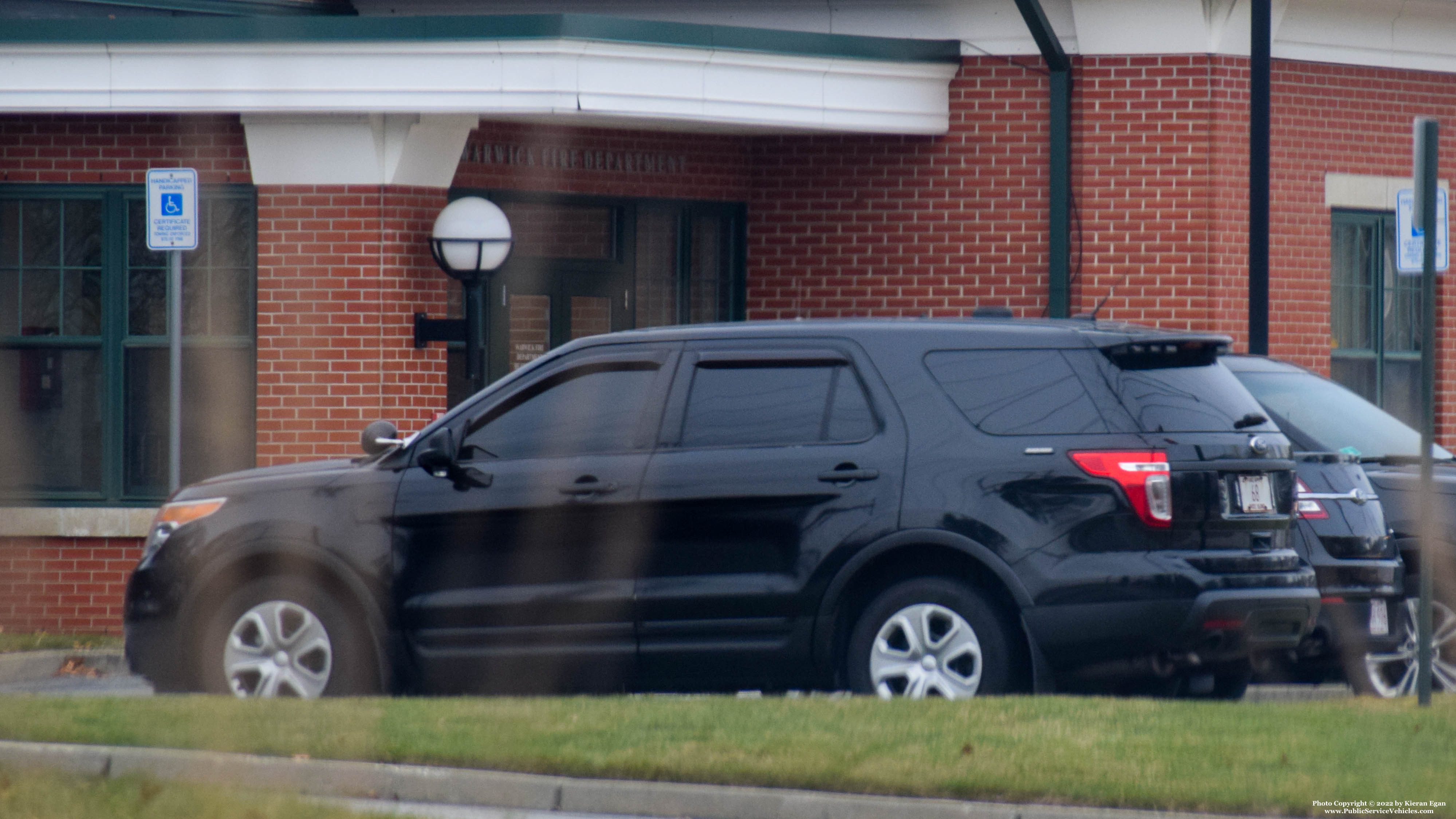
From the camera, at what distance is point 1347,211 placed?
16094mm

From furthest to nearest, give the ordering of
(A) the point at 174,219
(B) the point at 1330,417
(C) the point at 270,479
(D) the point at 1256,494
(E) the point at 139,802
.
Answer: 1. (A) the point at 174,219
2. (B) the point at 1330,417
3. (C) the point at 270,479
4. (D) the point at 1256,494
5. (E) the point at 139,802

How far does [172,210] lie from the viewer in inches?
467

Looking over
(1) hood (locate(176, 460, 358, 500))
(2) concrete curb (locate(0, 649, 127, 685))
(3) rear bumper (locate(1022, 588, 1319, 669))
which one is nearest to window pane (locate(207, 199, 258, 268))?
(2) concrete curb (locate(0, 649, 127, 685))

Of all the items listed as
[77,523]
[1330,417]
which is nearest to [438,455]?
[1330,417]

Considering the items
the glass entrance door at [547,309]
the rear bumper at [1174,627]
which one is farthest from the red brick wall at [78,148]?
the rear bumper at [1174,627]

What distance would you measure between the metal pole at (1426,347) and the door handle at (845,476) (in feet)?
7.74

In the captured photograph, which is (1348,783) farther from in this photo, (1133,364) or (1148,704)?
(1133,364)

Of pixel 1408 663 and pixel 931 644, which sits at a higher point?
pixel 931 644

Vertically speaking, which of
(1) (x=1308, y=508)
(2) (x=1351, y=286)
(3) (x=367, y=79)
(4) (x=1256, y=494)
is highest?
(3) (x=367, y=79)

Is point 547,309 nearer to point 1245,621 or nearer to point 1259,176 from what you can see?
point 1259,176

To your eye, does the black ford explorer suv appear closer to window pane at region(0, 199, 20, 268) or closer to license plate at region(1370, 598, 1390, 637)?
license plate at region(1370, 598, 1390, 637)

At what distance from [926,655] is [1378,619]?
250 cm

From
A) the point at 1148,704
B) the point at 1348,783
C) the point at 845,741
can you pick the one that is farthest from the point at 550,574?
the point at 1348,783

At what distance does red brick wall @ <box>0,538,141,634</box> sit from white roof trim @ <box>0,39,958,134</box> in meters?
2.91
